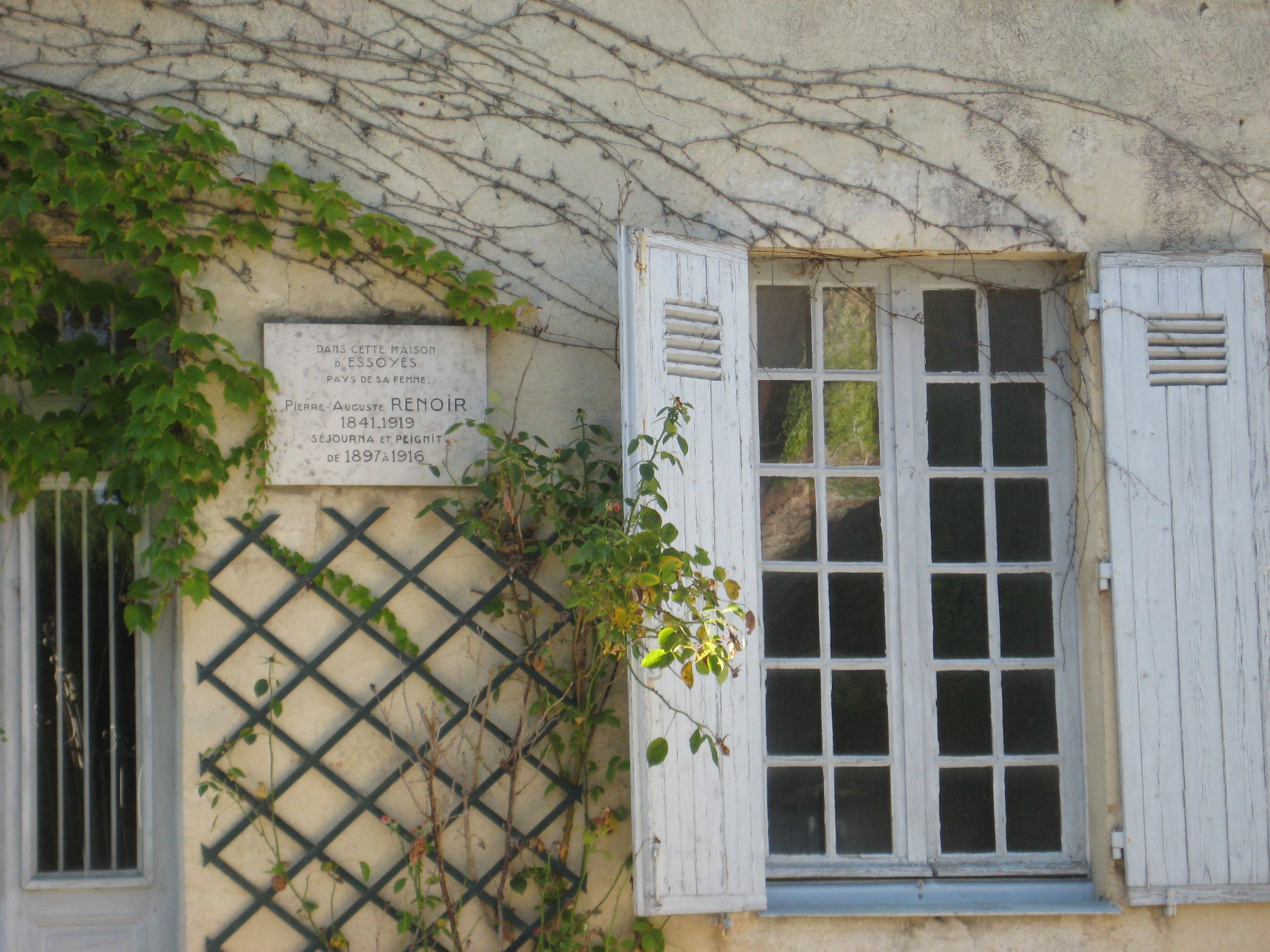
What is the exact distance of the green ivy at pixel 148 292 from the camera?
125 inches

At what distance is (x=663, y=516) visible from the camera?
3178 millimetres

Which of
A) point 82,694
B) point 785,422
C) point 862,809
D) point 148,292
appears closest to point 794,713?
point 862,809

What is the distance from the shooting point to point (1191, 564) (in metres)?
3.37

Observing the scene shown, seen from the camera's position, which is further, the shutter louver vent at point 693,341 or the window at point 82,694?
the window at point 82,694

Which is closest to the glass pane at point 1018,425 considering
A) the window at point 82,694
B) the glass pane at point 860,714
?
the glass pane at point 860,714

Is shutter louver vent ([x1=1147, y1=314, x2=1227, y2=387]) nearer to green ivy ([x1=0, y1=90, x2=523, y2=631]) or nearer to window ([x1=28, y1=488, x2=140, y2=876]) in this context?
green ivy ([x1=0, y1=90, x2=523, y2=631])

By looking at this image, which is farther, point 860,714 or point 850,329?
point 850,329

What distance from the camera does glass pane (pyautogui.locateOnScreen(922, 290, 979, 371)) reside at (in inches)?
143

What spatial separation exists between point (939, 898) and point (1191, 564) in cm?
124

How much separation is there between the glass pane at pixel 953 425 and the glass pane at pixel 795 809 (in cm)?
106

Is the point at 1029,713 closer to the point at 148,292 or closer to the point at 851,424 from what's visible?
the point at 851,424

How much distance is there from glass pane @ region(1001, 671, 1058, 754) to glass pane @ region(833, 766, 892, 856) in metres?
0.41

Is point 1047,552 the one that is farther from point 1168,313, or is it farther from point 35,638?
point 35,638

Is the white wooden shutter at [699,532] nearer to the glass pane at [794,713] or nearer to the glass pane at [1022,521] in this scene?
the glass pane at [794,713]
